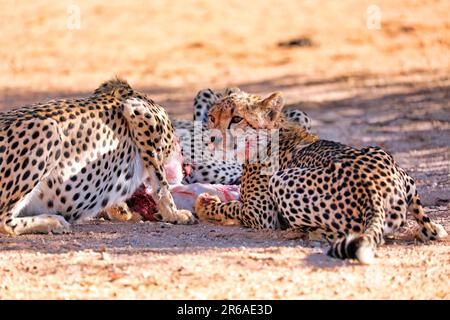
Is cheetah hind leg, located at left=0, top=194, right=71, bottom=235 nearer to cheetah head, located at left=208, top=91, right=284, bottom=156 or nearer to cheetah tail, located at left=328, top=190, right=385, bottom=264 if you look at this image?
cheetah head, located at left=208, top=91, right=284, bottom=156

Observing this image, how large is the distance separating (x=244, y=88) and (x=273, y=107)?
748cm

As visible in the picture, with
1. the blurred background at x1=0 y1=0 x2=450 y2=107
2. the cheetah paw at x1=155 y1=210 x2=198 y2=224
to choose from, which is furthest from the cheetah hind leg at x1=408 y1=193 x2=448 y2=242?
the blurred background at x1=0 y1=0 x2=450 y2=107

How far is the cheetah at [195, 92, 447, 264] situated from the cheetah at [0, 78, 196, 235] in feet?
1.88

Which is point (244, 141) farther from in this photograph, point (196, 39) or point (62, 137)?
point (196, 39)

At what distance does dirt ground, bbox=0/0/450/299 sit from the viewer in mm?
5301

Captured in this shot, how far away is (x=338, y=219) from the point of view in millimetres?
6410

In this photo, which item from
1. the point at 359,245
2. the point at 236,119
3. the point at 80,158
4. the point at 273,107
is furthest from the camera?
the point at 236,119

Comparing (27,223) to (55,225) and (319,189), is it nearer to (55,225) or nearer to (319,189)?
(55,225)

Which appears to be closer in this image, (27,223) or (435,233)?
(435,233)

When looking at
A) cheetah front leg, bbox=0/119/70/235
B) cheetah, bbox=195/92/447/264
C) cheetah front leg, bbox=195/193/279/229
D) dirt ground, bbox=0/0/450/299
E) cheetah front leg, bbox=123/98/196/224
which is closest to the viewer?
dirt ground, bbox=0/0/450/299

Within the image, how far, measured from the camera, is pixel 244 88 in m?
14.9

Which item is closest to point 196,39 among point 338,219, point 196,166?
point 196,166

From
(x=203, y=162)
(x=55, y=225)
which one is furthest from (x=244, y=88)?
(x=55, y=225)

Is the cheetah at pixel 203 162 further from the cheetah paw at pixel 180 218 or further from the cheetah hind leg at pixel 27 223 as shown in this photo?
the cheetah hind leg at pixel 27 223
